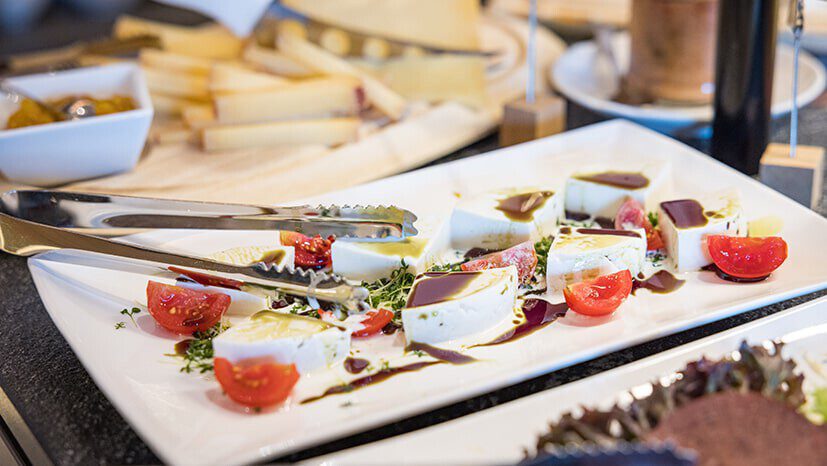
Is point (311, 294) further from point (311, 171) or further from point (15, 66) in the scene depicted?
point (15, 66)

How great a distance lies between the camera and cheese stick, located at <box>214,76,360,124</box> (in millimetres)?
1794

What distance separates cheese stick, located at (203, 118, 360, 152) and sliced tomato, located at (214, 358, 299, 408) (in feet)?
3.09

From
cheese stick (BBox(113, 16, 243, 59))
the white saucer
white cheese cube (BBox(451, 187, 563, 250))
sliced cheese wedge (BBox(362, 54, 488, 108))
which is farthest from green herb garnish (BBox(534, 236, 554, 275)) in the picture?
cheese stick (BBox(113, 16, 243, 59))

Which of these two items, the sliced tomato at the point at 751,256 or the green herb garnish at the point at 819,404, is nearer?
the green herb garnish at the point at 819,404

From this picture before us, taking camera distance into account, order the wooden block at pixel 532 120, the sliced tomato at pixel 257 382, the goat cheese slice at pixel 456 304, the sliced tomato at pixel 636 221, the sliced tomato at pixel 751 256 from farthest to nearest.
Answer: the wooden block at pixel 532 120 < the sliced tomato at pixel 636 221 < the sliced tomato at pixel 751 256 < the goat cheese slice at pixel 456 304 < the sliced tomato at pixel 257 382

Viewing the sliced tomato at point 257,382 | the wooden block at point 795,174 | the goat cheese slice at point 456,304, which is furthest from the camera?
the wooden block at point 795,174

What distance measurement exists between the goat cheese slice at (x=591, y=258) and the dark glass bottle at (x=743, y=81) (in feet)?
1.84

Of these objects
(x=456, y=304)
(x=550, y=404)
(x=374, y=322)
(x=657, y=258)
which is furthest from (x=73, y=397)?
(x=657, y=258)

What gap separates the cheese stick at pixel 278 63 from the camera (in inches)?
76.4

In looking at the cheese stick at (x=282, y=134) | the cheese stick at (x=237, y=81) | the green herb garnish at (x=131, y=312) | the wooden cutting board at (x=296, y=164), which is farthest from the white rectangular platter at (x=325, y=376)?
the cheese stick at (x=237, y=81)

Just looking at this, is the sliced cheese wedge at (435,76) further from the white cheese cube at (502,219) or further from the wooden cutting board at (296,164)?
the white cheese cube at (502,219)

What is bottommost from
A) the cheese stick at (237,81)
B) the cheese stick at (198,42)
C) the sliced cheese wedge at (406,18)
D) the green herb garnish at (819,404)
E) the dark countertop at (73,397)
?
the dark countertop at (73,397)

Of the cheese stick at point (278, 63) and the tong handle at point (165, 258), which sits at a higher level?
the cheese stick at point (278, 63)

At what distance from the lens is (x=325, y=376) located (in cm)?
101
